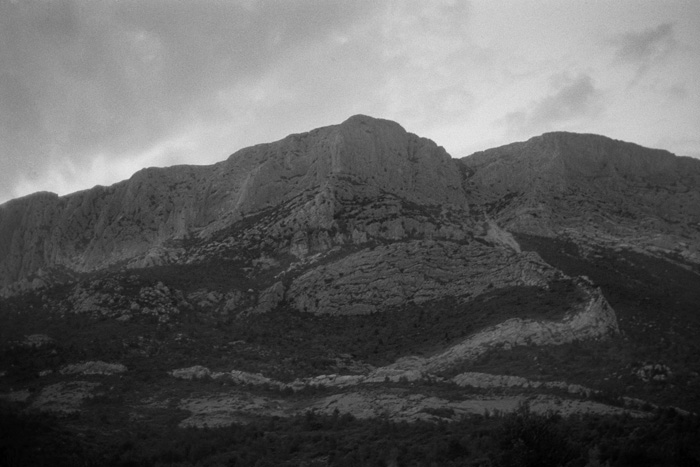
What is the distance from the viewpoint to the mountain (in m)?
27.5

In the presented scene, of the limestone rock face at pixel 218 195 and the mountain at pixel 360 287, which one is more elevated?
the limestone rock face at pixel 218 195

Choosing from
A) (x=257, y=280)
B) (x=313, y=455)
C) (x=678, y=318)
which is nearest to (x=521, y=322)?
(x=678, y=318)

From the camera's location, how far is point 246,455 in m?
19.0

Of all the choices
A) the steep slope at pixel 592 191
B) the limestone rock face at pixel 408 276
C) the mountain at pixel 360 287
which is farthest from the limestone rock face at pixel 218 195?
the limestone rock face at pixel 408 276

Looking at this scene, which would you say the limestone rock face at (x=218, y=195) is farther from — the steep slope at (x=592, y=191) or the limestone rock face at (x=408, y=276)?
the limestone rock face at (x=408, y=276)

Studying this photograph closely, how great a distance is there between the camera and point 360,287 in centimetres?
4497

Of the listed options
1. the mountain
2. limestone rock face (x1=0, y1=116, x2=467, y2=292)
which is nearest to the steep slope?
the mountain

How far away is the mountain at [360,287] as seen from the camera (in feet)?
90.3

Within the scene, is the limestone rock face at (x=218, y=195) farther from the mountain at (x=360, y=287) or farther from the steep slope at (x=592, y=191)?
the steep slope at (x=592, y=191)

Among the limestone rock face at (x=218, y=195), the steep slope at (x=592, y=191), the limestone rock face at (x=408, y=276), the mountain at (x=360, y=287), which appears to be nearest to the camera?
the mountain at (x=360, y=287)

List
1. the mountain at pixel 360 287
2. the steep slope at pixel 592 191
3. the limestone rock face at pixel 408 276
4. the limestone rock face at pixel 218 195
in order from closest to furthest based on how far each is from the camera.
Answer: the mountain at pixel 360 287 → the limestone rock face at pixel 408 276 → the steep slope at pixel 592 191 → the limestone rock face at pixel 218 195

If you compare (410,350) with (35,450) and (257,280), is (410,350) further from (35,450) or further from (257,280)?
(35,450)

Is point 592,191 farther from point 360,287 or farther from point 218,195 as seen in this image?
point 218,195

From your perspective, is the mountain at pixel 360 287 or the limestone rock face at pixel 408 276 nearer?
the mountain at pixel 360 287
